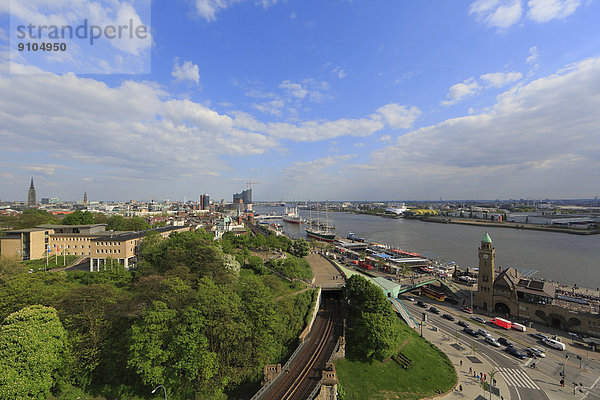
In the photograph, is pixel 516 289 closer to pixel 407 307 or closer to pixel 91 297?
pixel 407 307

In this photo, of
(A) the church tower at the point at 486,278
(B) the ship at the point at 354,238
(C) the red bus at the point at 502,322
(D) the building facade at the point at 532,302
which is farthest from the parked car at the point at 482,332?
(B) the ship at the point at 354,238

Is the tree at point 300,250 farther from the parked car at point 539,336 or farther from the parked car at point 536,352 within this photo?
the parked car at point 539,336

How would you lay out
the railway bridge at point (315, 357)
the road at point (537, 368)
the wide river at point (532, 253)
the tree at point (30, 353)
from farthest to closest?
1. the wide river at point (532, 253)
2. the road at point (537, 368)
3. the railway bridge at point (315, 357)
4. the tree at point (30, 353)

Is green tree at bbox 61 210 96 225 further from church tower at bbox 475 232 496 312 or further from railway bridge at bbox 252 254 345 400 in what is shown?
church tower at bbox 475 232 496 312

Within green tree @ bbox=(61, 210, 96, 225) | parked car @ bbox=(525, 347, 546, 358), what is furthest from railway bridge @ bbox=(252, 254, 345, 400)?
green tree @ bbox=(61, 210, 96, 225)

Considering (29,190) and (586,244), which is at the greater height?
(29,190)

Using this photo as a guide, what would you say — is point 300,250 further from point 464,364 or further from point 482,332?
point 464,364

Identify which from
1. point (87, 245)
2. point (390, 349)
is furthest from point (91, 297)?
point (87, 245)
